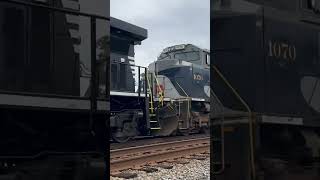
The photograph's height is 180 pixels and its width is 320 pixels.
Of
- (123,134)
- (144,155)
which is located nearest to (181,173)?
(144,155)

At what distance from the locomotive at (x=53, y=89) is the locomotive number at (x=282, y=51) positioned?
5.49ft

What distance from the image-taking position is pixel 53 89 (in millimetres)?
2496

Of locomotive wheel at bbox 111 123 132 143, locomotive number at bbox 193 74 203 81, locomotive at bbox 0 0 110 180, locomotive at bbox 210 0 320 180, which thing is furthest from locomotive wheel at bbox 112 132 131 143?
locomotive at bbox 0 0 110 180

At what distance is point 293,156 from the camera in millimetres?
4012

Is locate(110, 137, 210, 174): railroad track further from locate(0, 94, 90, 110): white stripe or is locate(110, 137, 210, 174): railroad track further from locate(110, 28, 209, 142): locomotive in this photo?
locate(0, 94, 90, 110): white stripe

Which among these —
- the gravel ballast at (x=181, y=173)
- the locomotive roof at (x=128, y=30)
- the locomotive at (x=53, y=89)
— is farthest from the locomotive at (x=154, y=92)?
the locomotive at (x=53, y=89)

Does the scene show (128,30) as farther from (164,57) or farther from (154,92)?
(164,57)

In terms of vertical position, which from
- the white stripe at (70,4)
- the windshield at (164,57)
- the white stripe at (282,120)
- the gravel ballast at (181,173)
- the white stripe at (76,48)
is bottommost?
the gravel ballast at (181,173)

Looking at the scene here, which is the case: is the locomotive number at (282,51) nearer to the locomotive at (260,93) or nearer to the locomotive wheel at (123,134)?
the locomotive at (260,93)

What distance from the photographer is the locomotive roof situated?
14359mm

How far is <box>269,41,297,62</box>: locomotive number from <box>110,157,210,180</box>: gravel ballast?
3960 millimetres

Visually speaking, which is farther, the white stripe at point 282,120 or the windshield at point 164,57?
the windshield at point 164,57

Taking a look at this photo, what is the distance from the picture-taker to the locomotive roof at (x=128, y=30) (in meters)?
14.4

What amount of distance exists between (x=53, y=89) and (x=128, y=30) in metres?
12.6
